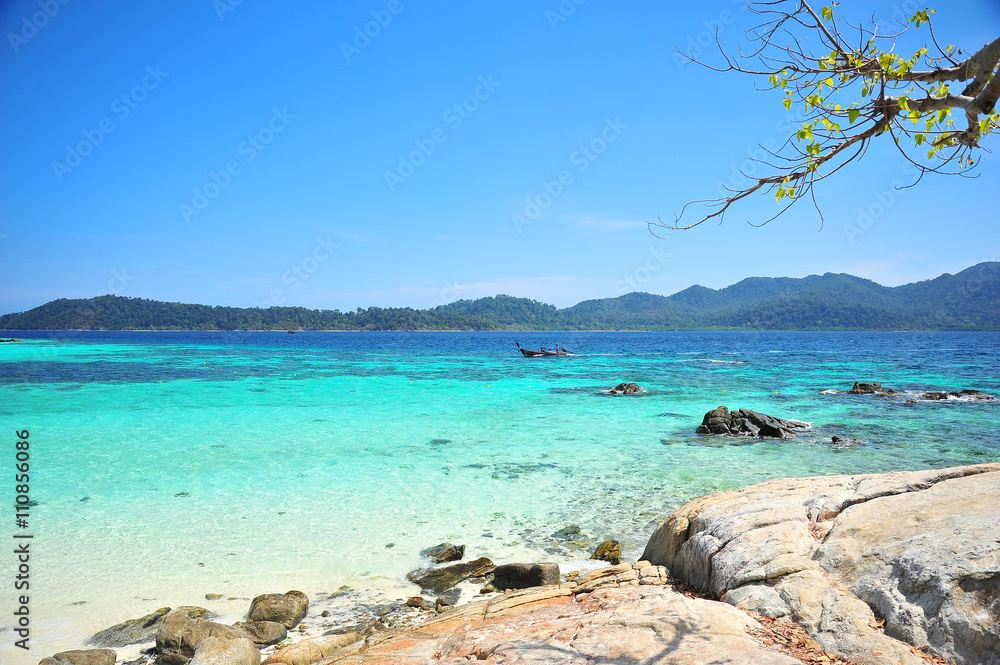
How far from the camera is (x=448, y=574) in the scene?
6.88 m

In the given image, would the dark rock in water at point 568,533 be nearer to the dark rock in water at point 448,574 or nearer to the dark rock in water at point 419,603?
the dark rock in water at point 448,574

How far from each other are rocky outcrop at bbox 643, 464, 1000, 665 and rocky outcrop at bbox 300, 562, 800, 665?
453 millimetres

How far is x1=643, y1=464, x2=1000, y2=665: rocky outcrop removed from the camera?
3.33 meters

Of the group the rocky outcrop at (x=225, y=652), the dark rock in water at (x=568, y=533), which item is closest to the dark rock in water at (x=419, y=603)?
the rocky outcrop at (x=225, y=652)

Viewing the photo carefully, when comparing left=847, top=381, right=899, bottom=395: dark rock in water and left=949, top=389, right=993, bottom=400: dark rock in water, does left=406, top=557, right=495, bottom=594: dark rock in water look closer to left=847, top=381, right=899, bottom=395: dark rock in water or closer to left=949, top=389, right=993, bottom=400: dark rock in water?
left=847, top=381, right=899, bottom=395: dark rock in water

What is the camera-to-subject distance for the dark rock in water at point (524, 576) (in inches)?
247

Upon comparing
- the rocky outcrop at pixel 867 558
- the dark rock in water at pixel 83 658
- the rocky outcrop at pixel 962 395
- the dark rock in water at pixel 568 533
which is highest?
the rocky outcrop at pixel 867 558

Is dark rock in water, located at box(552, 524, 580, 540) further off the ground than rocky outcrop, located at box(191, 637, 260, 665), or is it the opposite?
rocky outcrop, located at box(191, 637, 260, 665)

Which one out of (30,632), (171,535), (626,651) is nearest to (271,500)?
(171,535)

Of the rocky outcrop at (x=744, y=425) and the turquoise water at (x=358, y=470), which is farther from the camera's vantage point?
the rocky outcrop at (x=744, y=425)

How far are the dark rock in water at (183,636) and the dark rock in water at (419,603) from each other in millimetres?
1797

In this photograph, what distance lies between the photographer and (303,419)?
19.1 metres

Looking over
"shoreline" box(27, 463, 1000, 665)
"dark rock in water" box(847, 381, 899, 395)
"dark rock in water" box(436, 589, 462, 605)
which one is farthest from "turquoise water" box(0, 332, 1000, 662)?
"shoreline" box(27, 463, 1000, 665)

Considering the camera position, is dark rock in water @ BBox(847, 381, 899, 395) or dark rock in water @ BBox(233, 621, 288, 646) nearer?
dark rock in water @ BBox(233, 621, 288, 646)
